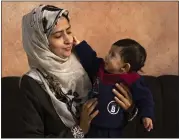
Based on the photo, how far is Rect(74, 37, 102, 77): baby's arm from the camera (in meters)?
1.25

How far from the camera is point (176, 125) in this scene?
75.4 inches

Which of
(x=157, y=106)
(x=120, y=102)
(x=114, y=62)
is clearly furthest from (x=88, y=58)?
(x=157, y=106)

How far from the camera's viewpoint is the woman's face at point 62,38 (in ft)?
3.87

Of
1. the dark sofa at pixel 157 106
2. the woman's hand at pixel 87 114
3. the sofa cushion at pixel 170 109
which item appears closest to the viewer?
the woman's hand at pixel 87 114

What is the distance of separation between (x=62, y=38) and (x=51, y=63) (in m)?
0.11

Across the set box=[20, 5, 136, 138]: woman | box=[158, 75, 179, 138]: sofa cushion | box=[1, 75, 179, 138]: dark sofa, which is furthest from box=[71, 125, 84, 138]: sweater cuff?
box=[158, 75, 179, 138]: sofa cushion

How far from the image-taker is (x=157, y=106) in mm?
1897

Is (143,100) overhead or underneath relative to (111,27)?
underneath

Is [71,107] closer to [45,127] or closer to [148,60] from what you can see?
[45,127]

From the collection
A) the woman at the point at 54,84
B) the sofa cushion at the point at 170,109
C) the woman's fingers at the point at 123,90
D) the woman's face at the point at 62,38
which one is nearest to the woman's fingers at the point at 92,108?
the woman at the point at 54,84

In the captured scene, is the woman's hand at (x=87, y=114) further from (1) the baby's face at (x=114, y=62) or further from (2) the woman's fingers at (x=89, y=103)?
(1) the baby's face at (x=114, y=62)

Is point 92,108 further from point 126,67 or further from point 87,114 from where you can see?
point 126,67

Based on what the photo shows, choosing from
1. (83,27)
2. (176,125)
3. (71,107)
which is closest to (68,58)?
(71,107)

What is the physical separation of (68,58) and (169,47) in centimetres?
106
